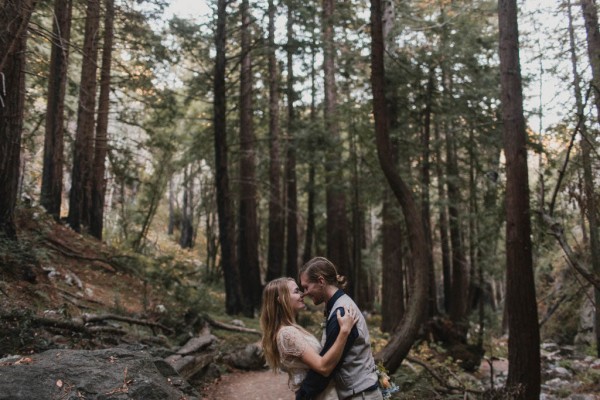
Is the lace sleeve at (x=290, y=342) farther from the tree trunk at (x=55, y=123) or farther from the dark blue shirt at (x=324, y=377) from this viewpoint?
the tree trunk at (x=55, y=123)

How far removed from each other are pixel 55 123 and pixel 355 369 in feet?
43.9

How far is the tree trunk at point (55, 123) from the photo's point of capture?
1359cm

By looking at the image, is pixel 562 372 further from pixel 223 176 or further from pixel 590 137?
pixel 223 176

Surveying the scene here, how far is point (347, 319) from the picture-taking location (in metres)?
3.13

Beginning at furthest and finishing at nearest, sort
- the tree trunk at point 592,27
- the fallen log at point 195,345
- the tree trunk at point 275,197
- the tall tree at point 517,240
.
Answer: the tree trunk at point 275,197, the tree trunk at point 592,27, the fallen log at point 195,345, the tall tree at point 517,240

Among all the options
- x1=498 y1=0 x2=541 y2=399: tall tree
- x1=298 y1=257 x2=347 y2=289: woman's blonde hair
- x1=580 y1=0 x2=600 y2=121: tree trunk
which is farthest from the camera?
x1=580 y1=0 x2=600 y2=121: tree trunk

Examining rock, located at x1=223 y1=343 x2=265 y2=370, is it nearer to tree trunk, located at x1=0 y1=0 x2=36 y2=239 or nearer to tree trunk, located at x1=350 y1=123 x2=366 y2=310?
tree trunk, located at x1=0 y1=0 x2=36 y2=239

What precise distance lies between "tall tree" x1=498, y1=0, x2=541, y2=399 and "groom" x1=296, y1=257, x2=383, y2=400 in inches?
184

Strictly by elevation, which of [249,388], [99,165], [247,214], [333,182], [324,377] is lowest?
[249,388]

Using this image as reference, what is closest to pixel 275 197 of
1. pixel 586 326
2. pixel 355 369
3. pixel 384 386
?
pixel 586 326

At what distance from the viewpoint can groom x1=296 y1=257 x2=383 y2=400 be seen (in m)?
3.17

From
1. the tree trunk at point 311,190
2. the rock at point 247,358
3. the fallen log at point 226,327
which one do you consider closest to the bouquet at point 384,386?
the rock at point 247,358

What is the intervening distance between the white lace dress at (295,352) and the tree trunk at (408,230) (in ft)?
15.0

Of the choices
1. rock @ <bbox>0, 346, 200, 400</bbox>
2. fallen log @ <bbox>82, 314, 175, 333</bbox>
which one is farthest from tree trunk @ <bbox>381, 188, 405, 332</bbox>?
rock @ <bbox>0, 346, 200, 400</bbox>
